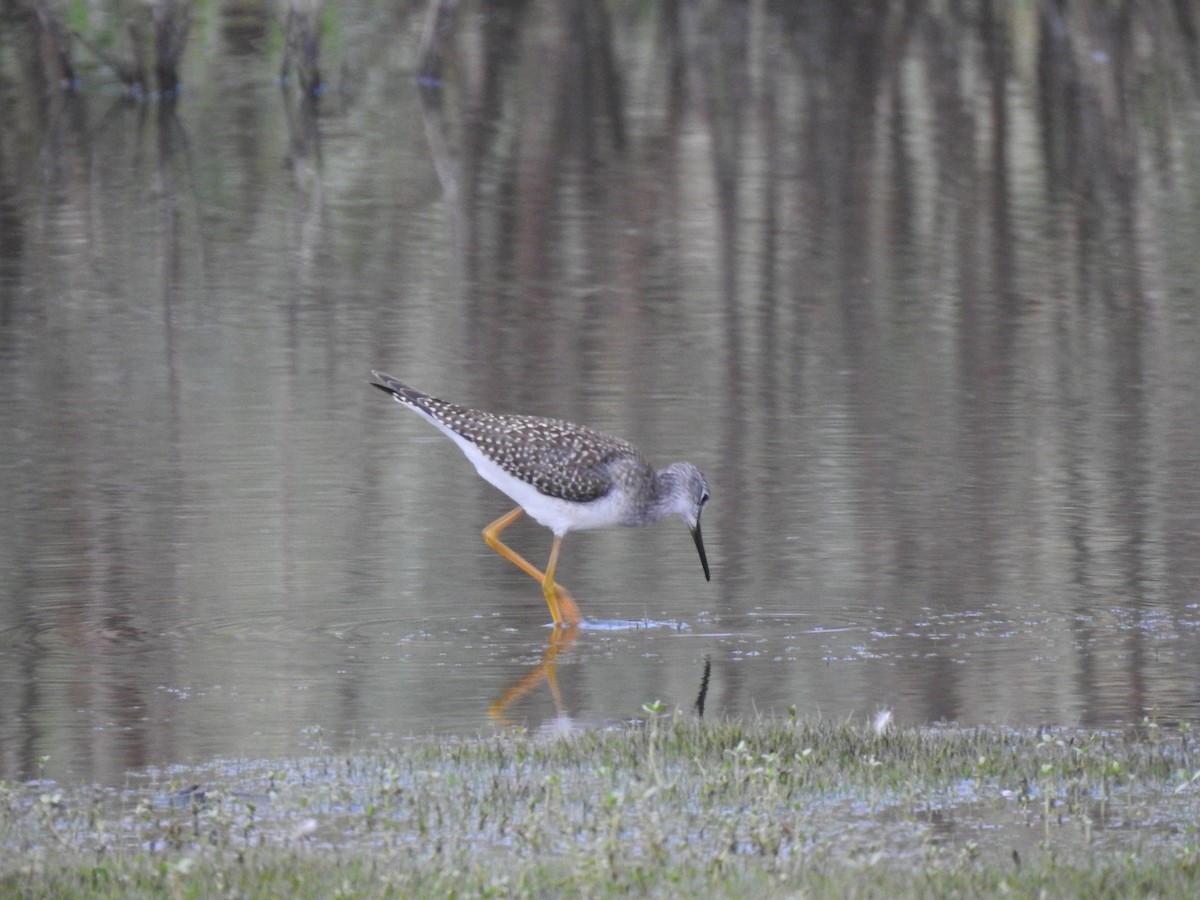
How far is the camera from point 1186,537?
11.3m

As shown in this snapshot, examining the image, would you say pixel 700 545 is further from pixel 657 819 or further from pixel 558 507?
pixel 657 819

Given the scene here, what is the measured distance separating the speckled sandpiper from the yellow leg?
11 mm

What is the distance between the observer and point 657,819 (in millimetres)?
6602

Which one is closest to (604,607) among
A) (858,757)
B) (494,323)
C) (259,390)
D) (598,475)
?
(598,475)

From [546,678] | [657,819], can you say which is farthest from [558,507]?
[657,819]

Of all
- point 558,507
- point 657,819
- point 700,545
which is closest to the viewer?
point 657,819

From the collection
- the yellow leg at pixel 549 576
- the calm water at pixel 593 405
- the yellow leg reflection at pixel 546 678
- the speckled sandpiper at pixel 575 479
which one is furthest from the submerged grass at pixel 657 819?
the speckled sandpiper at pixel 575 479

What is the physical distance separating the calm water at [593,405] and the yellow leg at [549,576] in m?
0.14

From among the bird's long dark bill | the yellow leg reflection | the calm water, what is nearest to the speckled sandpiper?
the bird's long dark bill

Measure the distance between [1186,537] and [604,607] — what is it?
325 cm

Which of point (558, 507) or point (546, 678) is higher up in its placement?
point (558, 507)

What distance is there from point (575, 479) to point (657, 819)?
4180 mm

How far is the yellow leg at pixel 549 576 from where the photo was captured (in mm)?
10141

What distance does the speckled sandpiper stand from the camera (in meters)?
10.7
